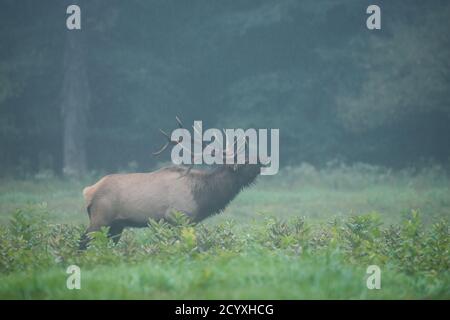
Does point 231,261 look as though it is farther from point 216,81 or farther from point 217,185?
point 216,81

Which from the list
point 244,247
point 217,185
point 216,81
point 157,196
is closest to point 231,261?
point 244,247

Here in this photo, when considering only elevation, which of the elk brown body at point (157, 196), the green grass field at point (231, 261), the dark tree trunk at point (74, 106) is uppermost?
the dark tree trunk at point (74, 106)

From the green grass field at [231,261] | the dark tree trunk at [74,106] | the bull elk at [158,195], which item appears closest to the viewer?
the green grass field at [231,261]

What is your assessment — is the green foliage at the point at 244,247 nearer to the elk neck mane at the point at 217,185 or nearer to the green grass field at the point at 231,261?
the green grass field at the point at 231,261

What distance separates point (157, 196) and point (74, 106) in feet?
46.7

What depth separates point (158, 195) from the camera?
38.2 ft

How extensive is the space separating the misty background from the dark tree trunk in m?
0.04

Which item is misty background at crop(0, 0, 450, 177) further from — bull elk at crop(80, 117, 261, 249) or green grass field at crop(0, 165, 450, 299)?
green grass field at crop(0, 165, 450, 299)

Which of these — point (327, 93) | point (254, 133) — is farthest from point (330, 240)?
point (327, 93)

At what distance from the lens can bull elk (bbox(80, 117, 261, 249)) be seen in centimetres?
1152

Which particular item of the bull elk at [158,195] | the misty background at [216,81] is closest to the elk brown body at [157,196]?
the bull elk at [158,195]

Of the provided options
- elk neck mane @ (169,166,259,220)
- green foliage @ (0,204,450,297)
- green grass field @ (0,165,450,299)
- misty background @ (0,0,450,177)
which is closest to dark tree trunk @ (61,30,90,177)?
misty background @ (0,0,450,177)

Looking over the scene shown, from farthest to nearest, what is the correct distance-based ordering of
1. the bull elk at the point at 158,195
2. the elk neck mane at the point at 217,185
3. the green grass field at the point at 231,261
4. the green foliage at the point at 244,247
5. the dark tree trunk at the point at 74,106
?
1. the dark tree trunk at the point at 74,106
2. the elk neck mane at the point at 217,185
3. the bull elk at the point at 158,195
4. the green foliage at the point at 244,247
5. the green grass field at the point at 231,261

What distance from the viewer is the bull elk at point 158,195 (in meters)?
11.5
